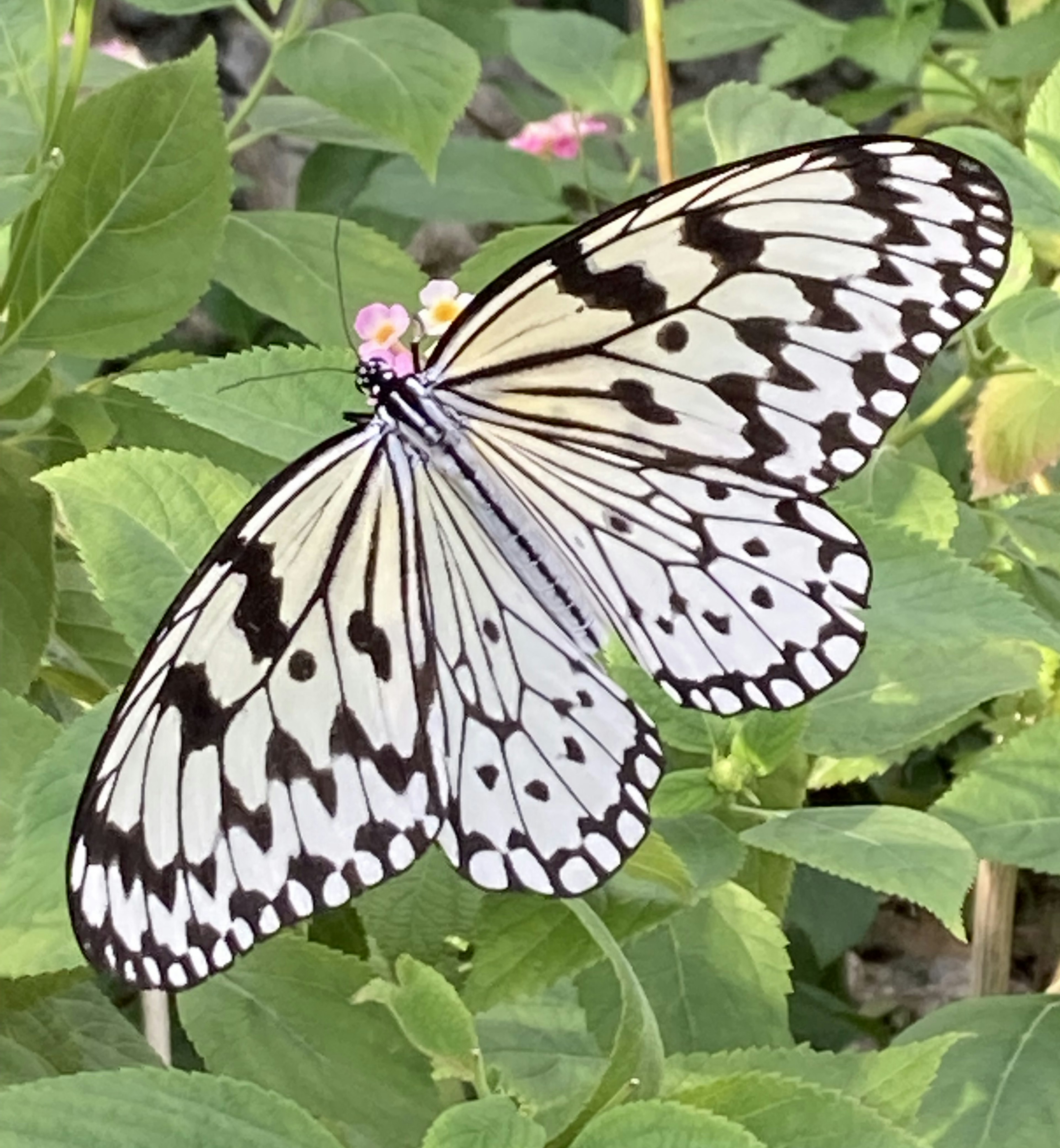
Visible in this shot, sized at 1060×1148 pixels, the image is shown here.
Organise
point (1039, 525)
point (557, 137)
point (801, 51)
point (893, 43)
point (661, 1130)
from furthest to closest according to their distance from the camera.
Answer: point (557, 137)
point (801, 51)
point (893, 43)
point (1039, 525)
point (661, 1130)

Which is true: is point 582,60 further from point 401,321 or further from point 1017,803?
point 1017,803

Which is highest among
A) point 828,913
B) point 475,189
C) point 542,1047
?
point 475,189

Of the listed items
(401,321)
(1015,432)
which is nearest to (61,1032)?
(401,321)

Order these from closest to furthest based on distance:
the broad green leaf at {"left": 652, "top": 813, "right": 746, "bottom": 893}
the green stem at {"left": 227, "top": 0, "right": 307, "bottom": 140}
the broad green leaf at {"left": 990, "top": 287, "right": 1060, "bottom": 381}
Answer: the broad green leaf at {"left": 652, "top": 813, "right": 746, "bottom": 893}
the broad green leaf at {"left": 990, "top": 287, "right": 1060, "bottom": 381}
the green stem at {"left": 227, "top": 0, "right": 307, "bottom": 140}

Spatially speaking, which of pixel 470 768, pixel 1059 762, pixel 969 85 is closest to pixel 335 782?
pixel 470 768

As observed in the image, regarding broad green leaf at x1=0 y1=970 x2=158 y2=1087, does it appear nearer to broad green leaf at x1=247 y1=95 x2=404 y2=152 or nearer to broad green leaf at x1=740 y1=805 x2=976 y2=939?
broad green leaf at x1=740 y1=805 x2=976 y2=939

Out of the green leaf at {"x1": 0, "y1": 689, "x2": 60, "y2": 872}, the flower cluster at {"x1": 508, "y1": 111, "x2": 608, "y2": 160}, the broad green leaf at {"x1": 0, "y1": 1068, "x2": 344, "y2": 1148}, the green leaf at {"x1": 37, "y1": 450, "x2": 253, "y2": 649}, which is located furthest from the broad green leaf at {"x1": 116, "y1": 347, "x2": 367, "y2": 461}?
the flower cluster at {"x1": 508, "y1": 111, "x2": 608, "y2": 160}

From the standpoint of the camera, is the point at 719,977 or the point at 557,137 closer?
the point at 719,977
